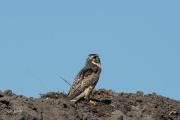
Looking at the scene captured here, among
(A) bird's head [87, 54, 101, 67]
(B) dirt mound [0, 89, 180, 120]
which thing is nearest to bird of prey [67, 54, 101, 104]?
(A) bird's head [87, 54, 101, 67]

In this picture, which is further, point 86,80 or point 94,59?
point 94,59

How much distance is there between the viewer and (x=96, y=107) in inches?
492

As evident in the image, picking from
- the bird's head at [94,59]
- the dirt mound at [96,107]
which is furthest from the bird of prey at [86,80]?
the dirt mound at [96,107]

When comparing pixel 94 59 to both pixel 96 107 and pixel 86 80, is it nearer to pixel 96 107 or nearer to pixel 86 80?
pixel 86 80

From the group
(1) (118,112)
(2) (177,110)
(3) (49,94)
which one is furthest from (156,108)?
(3) (49,94)

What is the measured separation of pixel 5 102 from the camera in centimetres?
1044

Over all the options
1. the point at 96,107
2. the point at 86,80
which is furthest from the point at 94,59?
the point at 96,107

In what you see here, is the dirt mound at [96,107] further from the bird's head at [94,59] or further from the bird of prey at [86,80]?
the bird's head at [94,59]

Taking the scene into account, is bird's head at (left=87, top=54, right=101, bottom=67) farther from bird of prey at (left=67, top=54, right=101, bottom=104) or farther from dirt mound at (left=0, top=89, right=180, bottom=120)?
dirt mound at (left=0, top=89, right=180, bottom=120)

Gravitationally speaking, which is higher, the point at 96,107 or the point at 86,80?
the point at 86,80

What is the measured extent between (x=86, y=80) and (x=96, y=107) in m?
1.25

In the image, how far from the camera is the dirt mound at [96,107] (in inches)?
407

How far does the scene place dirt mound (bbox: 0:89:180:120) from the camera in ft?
33.9

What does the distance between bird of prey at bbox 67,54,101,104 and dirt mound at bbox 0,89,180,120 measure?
36cm
